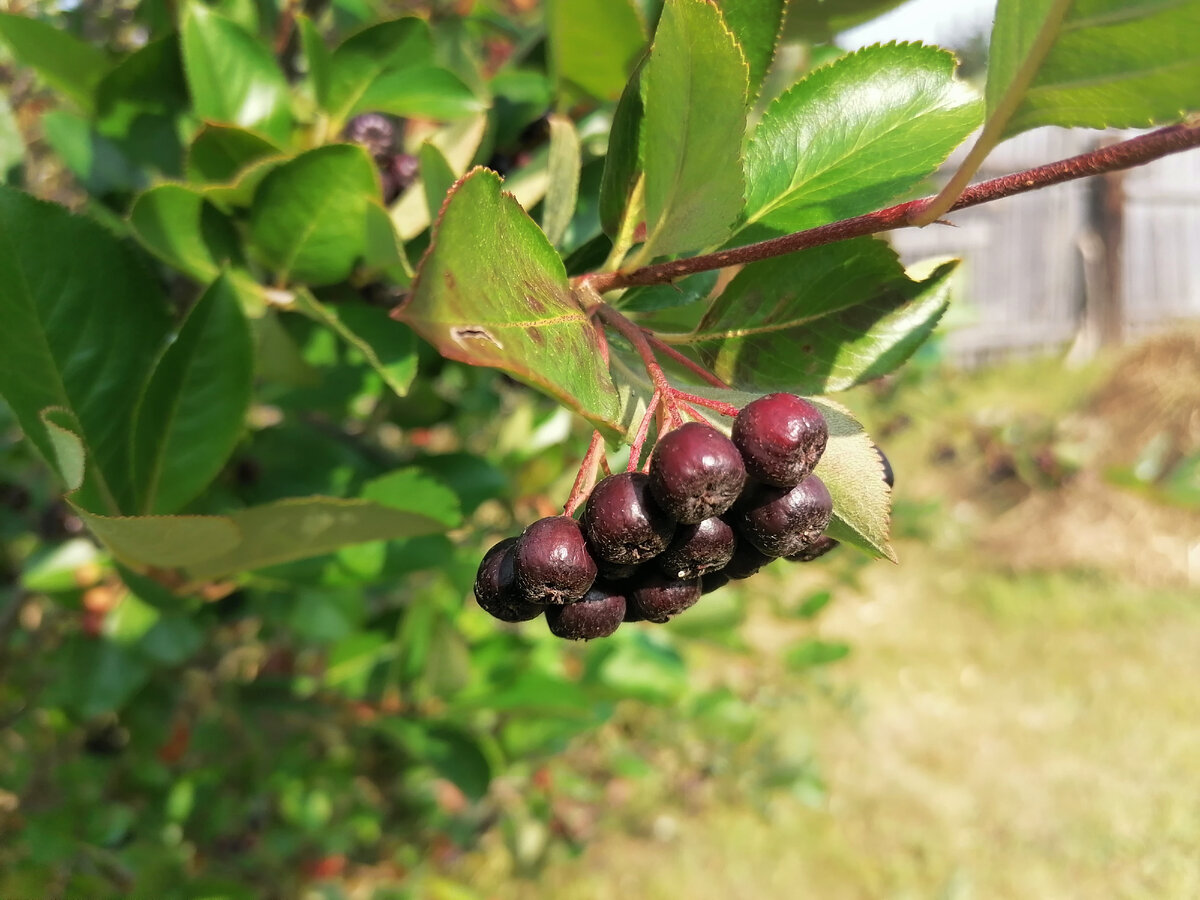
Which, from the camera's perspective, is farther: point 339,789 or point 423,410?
point 339,789

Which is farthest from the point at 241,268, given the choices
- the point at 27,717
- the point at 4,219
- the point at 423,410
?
the point at 27,717

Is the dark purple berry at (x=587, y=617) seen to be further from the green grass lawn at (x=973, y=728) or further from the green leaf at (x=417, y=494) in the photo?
the green grass lawn at (x=973, y=728)

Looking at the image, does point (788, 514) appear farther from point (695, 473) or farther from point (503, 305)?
point (503, 305)

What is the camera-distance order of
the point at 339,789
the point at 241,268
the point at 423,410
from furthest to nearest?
the point at 339,789
the point at 423,410
the point at 241,268

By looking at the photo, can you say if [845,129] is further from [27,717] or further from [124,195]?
[27,717]

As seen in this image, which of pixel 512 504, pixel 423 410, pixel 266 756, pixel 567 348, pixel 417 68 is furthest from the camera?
pixel 266 756

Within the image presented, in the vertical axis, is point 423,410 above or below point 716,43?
below

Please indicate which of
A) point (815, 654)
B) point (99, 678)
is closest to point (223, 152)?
point (99, 678)
